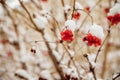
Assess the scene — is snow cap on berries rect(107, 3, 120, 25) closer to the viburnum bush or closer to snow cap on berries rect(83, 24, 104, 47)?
the viburnum bush

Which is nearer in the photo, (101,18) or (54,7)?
(54,7)

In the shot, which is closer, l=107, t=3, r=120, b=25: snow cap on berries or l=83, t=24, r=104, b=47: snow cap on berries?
l=83, t=24, r=104, b=47: snow cap on berries

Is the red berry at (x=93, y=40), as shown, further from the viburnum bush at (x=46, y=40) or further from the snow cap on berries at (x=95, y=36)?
the viburnum bush at (x=46, y=40)

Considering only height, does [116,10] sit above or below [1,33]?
below

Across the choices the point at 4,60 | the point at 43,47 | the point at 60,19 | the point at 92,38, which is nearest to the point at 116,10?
the point at 92,38

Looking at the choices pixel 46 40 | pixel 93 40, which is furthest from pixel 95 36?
pixel 46 40

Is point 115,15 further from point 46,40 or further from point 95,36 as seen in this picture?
point 46,40

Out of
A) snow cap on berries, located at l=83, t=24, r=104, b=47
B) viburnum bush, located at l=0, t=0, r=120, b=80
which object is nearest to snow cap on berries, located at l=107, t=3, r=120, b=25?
viburnum bush, located at l=0, t=0, r=120, b=80

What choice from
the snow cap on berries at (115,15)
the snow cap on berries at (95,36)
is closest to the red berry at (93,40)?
the snow cap on berries at (95,36)

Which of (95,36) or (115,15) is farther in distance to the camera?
(115,15)

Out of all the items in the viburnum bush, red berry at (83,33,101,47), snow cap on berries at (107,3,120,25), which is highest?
the viburnum bush

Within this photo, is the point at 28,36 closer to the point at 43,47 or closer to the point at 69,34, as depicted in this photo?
the point at 43,47
